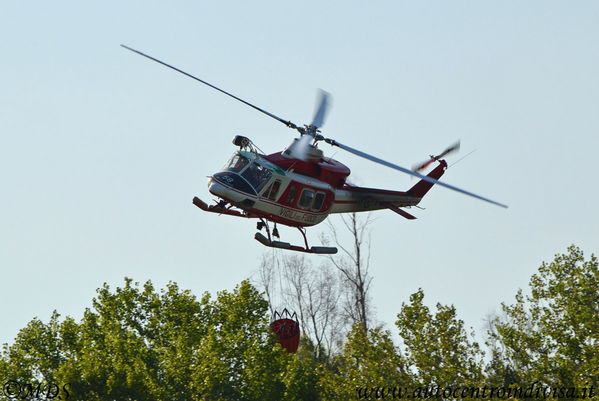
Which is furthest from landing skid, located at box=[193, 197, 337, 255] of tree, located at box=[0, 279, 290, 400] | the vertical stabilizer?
tree, located at box=[0, 279, 290, 400]

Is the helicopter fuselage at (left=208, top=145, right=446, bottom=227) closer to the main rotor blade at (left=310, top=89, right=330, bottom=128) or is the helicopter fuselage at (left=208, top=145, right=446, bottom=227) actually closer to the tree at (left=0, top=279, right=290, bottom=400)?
the main rotor blade at (left=310, top=89, right=330, bottom=128)

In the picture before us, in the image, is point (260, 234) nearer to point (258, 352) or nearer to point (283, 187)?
point (283, 187)

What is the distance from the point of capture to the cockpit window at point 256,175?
39872mm

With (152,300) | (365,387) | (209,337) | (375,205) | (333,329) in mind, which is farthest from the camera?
(333,329)

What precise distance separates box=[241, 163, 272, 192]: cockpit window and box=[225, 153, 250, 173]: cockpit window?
9.1 inches

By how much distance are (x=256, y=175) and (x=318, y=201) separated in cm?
312

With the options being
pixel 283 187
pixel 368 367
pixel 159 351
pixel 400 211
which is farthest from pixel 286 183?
pixel 159 351

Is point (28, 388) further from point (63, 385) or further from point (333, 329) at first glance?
point (333, 329)

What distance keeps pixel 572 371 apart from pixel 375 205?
11563mm

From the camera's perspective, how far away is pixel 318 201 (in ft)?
137

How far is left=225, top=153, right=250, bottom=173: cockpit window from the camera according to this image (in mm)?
40031

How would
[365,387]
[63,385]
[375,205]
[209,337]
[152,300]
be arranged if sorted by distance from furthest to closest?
1. [152,300]
2. [209,337]
3. [63,385]
4. [365,387]
5. [375,205]

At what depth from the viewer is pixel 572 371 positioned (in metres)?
46.9

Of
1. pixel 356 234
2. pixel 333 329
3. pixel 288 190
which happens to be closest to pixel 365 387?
pixel 288 190
